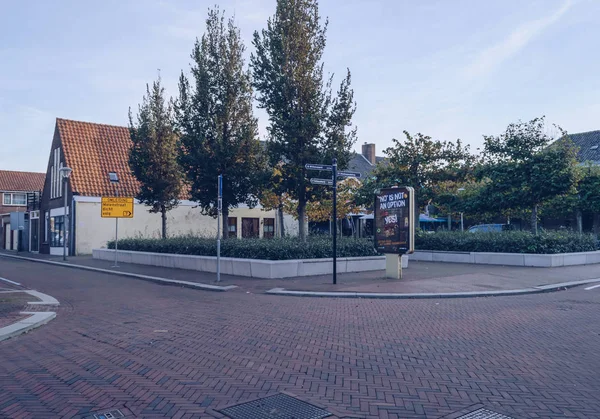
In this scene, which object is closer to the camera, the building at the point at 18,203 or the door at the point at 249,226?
the door at the point at 249,226

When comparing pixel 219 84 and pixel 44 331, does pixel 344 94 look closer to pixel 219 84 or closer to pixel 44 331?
pixel 219 84

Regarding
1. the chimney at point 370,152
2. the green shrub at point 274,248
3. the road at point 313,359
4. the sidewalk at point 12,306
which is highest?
the chimney at point 370,152

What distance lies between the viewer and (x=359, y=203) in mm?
27812

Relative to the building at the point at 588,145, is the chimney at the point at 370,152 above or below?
above

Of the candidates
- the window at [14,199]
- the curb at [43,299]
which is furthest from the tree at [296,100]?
the window at [14,199]

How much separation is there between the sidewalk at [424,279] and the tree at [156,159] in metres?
6.92

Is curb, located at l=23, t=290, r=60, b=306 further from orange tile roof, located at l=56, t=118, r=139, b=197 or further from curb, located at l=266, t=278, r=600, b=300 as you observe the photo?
orange tile roof, located at l=56, t=118, r=139, b=197

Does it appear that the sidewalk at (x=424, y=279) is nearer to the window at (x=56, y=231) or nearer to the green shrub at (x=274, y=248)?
the green shrub at (x=274, y=248)

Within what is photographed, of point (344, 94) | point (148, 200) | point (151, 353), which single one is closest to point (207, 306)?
point (151, 353)

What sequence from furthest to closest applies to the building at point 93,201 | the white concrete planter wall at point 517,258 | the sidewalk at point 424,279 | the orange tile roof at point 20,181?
the orange tile roof at point 20,181
the building at point 93,201
the white concrete planter wall at point 517,258
the sidewalk at point 424,279

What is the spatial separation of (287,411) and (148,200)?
2321 cm

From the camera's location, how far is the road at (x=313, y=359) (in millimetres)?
5066

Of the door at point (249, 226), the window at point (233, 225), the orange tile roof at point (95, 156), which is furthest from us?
the door at point (249, 226)

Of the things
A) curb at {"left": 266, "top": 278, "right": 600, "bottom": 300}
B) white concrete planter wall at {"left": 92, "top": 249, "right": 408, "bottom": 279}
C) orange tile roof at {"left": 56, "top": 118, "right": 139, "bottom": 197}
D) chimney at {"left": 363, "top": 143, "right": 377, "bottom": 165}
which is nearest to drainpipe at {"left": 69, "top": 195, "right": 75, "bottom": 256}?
orange tile roof at {"left": 56, "top": 118, "right": 139, "bottom": 197}
